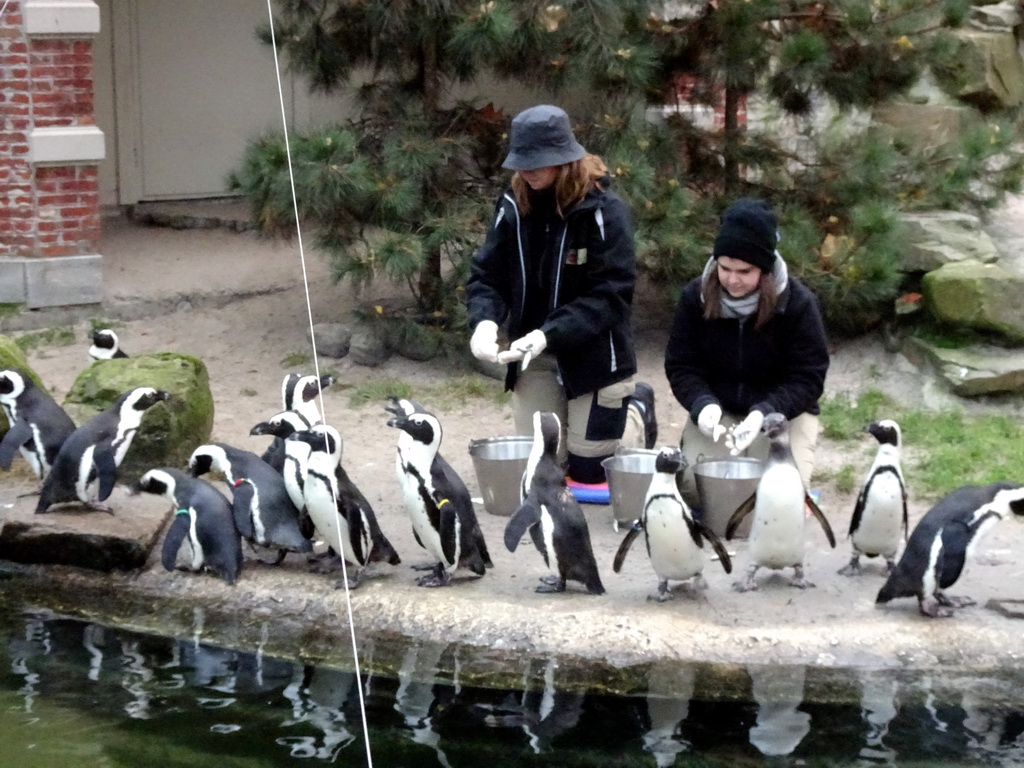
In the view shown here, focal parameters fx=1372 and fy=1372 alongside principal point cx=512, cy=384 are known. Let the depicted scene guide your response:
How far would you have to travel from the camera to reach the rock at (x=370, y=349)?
26.0 feet

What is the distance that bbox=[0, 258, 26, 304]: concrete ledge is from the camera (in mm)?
8273

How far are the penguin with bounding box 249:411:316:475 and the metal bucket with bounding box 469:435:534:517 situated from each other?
719 mm

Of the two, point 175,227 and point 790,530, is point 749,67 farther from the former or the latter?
point 175,227

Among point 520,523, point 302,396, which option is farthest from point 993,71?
point 520,523

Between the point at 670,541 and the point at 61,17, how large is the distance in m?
5.34

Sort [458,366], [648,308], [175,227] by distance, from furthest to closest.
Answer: [175,227] → [648,308] → [458,366]

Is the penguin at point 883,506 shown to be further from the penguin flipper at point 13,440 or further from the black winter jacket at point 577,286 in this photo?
the penguin flipper at point 13,440

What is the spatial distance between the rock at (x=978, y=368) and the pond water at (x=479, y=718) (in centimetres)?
307

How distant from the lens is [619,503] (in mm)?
5453

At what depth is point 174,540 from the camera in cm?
498

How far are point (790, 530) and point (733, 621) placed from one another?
0.40 m

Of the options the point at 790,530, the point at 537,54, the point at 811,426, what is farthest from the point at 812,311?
the point at 537,54

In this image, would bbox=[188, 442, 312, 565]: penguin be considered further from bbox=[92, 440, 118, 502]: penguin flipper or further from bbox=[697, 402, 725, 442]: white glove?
bbox=[697, 402, 725, 442]: white glove

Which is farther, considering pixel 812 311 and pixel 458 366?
pixel 458 366
